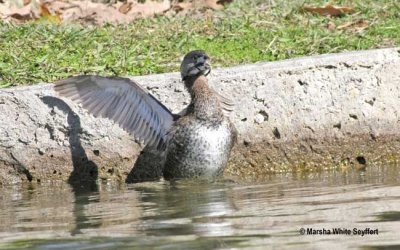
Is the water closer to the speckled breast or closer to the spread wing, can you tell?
the speckled breast

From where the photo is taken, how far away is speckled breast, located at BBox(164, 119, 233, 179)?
820 cm

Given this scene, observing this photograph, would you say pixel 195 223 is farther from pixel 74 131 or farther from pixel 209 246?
pixel 74 131

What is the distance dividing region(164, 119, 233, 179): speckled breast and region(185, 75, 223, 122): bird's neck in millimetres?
52

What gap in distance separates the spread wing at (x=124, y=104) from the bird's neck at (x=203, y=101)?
7.6 inches

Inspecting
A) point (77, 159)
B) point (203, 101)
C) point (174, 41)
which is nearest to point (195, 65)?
point (203, 101)

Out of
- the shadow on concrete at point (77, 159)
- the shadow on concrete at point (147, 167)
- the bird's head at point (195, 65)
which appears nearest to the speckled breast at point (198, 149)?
the shadow on concrete at point (147, 167)

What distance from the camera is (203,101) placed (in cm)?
834

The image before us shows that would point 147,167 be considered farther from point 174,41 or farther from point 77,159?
point 174,41

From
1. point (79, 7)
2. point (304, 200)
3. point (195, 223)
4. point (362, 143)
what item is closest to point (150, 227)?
point (195, 223)

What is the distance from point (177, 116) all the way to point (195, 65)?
38 centimetres

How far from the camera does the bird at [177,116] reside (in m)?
8.20

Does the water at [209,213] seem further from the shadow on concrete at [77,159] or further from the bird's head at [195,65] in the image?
the bird's head at [195,65]

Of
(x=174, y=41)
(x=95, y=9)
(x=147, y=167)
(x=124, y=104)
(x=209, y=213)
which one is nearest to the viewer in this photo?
(x=209, y=213)

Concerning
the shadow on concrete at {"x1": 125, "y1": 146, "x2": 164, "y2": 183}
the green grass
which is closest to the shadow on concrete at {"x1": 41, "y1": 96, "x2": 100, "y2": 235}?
Answer: the shadow on concrete at {"x1": 125, "y1": 146, "x2": 164, "y2": 183}
